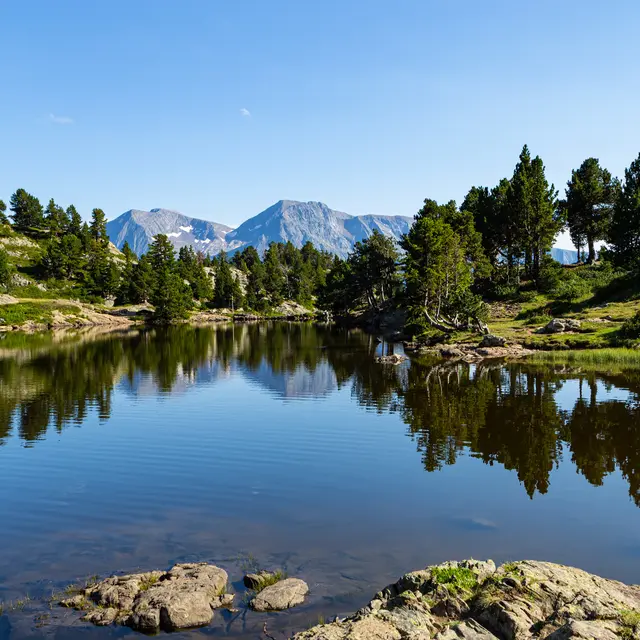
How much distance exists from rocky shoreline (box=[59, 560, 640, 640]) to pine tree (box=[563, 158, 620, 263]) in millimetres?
107964

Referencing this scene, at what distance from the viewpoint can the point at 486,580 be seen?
1288 cm

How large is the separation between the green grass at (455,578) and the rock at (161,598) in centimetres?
559

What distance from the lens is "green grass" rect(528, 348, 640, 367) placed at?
53.8m

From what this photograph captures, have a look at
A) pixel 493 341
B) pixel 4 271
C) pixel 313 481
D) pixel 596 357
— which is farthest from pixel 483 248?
pixel 4 271

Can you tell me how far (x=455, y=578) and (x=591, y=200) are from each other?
374 ft

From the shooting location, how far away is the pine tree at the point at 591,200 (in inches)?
4240

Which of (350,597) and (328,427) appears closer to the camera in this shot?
(350,597)

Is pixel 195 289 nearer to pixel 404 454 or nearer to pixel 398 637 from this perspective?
pixel 404 454

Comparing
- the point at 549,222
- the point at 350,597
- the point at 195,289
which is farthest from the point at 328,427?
the point at 195,289

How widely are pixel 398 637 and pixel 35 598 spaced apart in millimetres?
10251

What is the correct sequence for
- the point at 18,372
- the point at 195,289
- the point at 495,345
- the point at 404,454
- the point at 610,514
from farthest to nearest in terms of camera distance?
1. the point at 195,289
2. the point at 495,345
3. the point at 18,372
4. the point at 404,454
5. the point at 610,514

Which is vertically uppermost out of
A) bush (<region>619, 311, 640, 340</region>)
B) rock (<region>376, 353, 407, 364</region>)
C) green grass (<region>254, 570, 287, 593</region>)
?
bush (<region>619, 311, 640, 340</region>)

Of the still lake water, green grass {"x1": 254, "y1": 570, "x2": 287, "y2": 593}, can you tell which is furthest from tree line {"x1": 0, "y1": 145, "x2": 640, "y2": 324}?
green grass {"x1": 254, "y1": 570, "x2": 287, "y2": 593}

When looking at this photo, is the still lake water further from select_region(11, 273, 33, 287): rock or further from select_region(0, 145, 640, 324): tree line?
select_region(11, 273, 33, 287): rock
